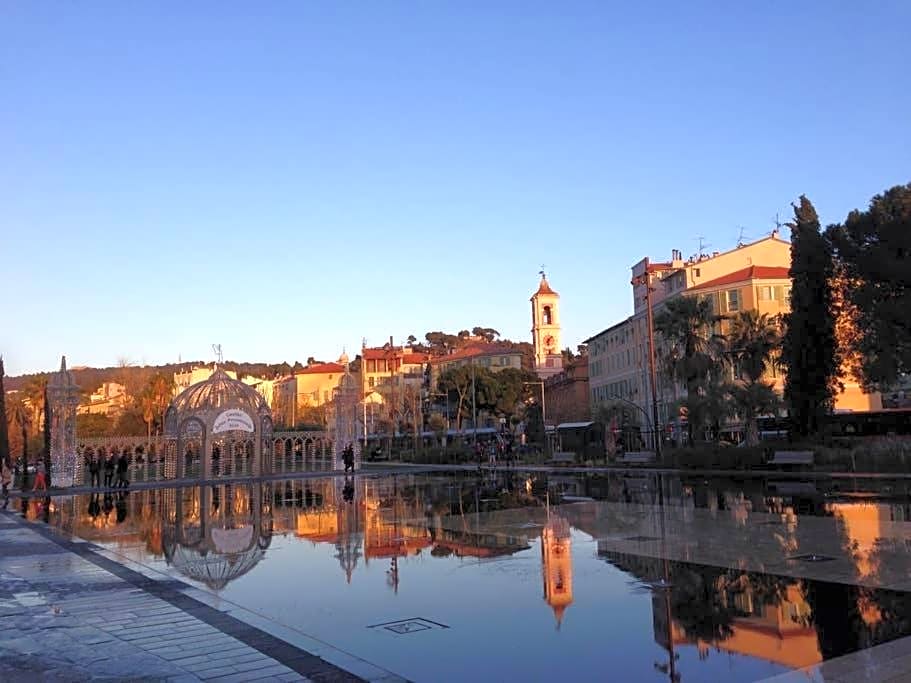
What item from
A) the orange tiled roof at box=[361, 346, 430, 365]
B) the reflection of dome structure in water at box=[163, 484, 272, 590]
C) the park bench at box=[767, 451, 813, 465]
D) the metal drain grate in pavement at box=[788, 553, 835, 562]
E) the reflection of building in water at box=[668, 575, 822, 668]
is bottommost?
the reflection of dome structure in water at box=[163, 484, 272, 590]

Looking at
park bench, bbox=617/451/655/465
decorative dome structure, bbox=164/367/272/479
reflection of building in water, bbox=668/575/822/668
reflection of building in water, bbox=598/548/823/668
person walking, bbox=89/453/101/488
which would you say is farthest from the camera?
park bench, bbox=617/451/655/465

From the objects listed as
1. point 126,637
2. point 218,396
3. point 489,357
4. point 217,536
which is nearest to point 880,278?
point 217,536

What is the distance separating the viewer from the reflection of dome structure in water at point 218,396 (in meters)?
40.8

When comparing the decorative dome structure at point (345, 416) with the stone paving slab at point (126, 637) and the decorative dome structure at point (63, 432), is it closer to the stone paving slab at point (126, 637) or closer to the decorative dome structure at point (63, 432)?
the decorative dome structure at point (63, 432)

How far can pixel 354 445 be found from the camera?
48.0 meters

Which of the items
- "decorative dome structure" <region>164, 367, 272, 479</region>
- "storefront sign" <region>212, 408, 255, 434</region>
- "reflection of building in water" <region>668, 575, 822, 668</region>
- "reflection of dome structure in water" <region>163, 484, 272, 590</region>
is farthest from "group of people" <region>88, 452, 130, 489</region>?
"reflection of building in water" <region>668, 575, 822, 668</region>

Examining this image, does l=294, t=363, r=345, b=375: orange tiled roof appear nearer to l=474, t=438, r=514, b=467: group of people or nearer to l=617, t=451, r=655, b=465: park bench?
l=474, t=438, r=514, b=467: group of people

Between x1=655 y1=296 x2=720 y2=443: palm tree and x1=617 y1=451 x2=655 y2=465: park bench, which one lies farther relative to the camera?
x1=617 y1=451 x2=655 y2=465: park bench

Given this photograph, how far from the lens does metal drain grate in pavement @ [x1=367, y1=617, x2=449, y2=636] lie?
8.62 m

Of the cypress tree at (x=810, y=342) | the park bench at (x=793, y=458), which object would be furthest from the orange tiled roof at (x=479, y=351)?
the park bench at (x=793, y=458)

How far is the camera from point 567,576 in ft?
37.4

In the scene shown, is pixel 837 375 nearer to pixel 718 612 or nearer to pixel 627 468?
pixel 627 468

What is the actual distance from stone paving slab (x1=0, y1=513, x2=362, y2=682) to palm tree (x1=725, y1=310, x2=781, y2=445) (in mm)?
30324

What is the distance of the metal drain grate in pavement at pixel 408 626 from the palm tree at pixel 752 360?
30.7 meters
